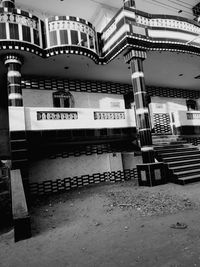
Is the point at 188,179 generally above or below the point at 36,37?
below

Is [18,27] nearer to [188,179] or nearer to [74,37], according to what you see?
[74,37]

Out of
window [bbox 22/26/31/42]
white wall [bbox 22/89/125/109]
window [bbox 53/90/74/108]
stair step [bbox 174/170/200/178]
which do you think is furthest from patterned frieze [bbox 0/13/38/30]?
stair step [bbox 174/170/200/178]

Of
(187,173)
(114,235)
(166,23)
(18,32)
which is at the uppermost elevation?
(166,23)

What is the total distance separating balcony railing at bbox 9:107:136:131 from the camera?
793 cm

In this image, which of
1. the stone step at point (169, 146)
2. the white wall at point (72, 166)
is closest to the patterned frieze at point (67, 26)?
the white wall at point (72, 166)

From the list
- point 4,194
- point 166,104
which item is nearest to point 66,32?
point 4,194

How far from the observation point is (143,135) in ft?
28.5

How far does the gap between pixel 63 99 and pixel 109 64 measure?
3254 mm

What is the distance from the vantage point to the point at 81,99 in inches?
471

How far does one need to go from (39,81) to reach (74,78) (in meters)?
1.96

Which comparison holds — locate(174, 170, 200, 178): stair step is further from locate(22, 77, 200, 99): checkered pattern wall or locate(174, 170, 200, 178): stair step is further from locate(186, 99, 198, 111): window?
locate(186, 99, 198, 111): window

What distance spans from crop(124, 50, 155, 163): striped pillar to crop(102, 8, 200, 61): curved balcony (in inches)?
19.9

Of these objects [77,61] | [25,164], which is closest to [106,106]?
[77,61]

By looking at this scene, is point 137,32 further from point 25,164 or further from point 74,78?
point 25,164
